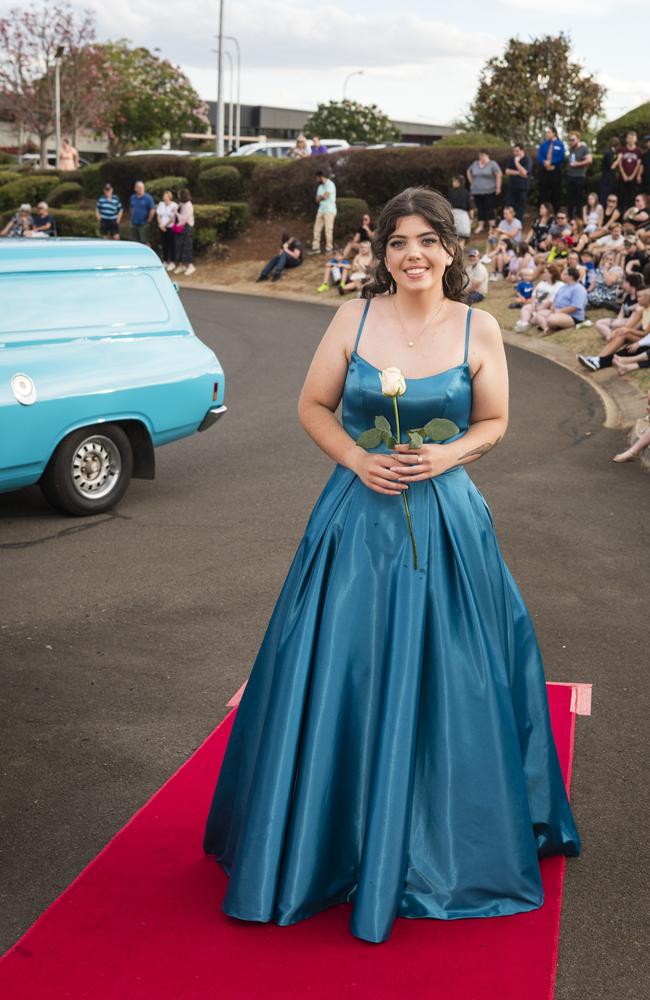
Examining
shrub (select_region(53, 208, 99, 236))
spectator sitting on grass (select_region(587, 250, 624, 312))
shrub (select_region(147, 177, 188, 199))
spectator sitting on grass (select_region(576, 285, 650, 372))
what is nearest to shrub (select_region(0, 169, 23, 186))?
shrub (select_region(147, 177, 188, 199))

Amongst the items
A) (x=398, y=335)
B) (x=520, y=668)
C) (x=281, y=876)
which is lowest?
(x=281, y=876)

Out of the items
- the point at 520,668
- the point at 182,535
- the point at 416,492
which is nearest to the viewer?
the point at 416,492

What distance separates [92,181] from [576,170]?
1725 centimetres

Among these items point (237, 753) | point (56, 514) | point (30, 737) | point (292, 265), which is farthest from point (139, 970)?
point (292, 265)

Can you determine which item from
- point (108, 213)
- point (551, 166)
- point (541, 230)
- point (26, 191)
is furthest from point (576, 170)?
point (26, 191)

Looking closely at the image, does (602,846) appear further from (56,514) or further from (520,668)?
(56,514)

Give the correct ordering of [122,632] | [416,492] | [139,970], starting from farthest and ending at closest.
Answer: [122,632], [416,492], [139,970]

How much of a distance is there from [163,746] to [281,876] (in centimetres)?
168

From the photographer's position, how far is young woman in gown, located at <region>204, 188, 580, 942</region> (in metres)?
3.77

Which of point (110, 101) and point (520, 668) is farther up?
point (110, 101)

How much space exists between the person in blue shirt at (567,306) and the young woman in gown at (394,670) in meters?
15.4

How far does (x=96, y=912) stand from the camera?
4004 mm

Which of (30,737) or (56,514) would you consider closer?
(30,737)

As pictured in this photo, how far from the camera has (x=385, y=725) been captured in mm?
3768
